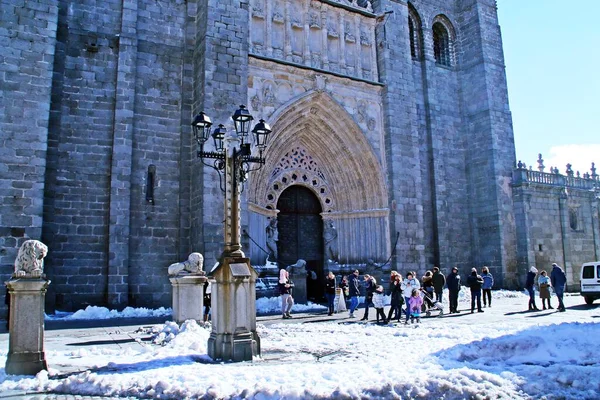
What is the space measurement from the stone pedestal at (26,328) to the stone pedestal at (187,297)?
13.0 feet

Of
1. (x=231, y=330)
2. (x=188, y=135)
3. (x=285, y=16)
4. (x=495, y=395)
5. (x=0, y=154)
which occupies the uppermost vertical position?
(x=285, y=16)

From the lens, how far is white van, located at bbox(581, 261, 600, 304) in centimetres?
1655

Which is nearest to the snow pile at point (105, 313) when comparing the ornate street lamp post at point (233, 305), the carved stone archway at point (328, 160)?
the carved stone archway at point (328, 160)

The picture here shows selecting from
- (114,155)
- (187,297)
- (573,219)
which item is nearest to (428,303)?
(187,297)

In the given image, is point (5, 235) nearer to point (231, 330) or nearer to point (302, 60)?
point (231, 330)

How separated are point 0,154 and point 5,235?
1989 millimetres

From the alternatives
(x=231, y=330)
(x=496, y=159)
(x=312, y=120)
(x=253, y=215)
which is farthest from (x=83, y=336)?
(x=496, y=159)

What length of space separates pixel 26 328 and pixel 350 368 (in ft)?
12.9

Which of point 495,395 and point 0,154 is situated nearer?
point 495,395

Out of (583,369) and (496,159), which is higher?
(496,159)

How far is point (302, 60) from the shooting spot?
17.2 metres

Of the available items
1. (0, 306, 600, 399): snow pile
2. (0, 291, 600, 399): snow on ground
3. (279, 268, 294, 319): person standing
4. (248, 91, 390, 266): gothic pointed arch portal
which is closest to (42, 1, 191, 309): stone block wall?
(279, 268, 294, 319): person standing

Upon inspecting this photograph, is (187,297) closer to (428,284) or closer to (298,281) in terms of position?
(298,281)

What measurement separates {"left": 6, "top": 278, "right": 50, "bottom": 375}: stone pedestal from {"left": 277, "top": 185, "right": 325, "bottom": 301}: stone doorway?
11.3 meters
